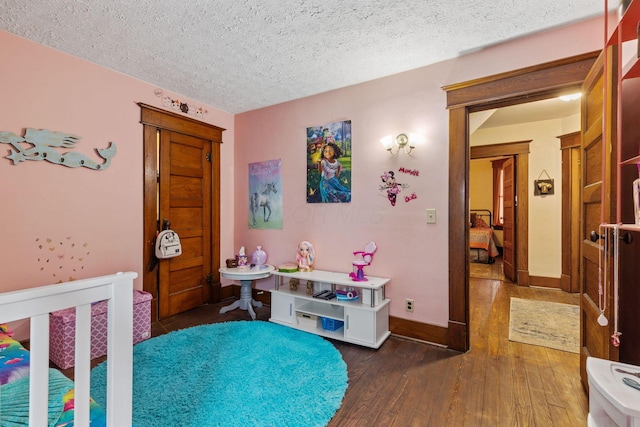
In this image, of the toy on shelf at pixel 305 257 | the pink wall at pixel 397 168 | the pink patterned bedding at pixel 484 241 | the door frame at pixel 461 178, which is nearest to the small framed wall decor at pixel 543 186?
the pink patterned bedding at pixel 484 241

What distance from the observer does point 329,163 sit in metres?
2.96

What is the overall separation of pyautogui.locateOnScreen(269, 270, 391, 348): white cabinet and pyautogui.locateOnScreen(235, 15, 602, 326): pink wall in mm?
210

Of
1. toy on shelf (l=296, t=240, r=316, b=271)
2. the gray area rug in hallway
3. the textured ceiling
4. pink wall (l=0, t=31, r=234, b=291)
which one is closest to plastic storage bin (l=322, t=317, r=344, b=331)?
toy on shelf (l=296, t=240, r=316, b=271)

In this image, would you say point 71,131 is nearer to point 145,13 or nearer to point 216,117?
point 145,13

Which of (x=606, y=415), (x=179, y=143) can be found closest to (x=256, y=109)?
(x=179, y=143)

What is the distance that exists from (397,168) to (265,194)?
162 centimetres

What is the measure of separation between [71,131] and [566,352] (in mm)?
4366

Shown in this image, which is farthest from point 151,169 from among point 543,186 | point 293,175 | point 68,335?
point 543,186

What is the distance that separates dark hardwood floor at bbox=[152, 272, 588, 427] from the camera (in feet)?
5.15

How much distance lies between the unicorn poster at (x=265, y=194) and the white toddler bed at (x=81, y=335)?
2.45 m

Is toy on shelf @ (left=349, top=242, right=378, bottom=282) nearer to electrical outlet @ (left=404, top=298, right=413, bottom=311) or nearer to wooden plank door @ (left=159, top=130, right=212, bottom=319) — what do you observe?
electrical outlet @ (left=404, top=298, right=413, bottom=311)

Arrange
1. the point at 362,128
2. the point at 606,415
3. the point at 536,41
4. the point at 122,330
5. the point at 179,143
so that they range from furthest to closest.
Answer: the point at 179,143, the point at 362,128, the point at 536,41, the point at 606,415, the point at 122,330

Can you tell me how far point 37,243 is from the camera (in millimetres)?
2184

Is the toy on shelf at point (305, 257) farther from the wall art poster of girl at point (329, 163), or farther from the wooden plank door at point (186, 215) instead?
the wooden plank door at point (186, 215)
